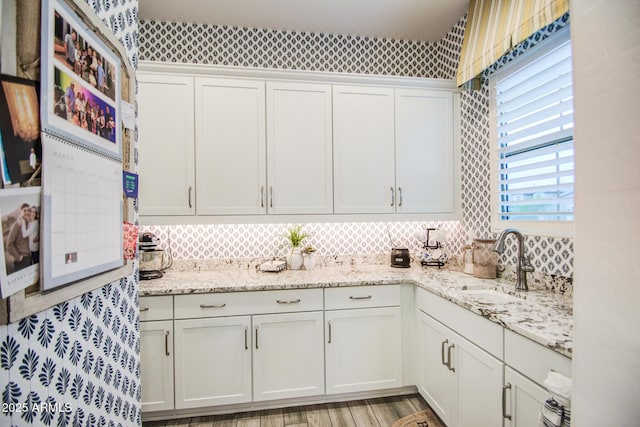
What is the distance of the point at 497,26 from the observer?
215cm

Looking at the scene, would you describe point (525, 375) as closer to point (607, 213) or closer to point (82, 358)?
point (607, 213)

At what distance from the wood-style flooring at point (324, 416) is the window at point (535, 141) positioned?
1552 mm

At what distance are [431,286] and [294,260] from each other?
44.9 inches

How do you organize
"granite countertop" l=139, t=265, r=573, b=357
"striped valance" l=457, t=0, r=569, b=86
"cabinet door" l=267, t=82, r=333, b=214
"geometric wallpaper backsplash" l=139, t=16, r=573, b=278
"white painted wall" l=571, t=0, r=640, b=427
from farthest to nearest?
"geometric wallpaper backsplash" l=139, t=16, r=573, b=278 → "cabinet door" l=267, t=82, r=333, b=214 → "striped valance" l=457, t=0, r=569, b=86 → "granite countertop" l=139, t=265, r=573, b=357 → "white painted wall" l=571, t=0, r=640, b=427

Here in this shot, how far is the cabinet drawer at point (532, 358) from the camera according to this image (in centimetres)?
116

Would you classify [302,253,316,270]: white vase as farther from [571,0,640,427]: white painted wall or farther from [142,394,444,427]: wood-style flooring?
[571,0,640,427]: white painted wall

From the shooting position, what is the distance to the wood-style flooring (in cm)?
208

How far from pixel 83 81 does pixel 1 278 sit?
0.54 m

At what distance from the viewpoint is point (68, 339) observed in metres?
0.79

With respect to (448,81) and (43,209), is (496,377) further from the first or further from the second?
(448,81)

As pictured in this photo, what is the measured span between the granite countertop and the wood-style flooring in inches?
35.1

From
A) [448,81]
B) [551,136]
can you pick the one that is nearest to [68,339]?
[551,136]

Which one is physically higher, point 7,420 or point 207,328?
point 7,420

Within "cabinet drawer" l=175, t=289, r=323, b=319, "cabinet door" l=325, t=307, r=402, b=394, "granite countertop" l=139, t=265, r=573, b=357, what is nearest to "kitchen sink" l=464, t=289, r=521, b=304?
"granite countertop" l=139, t=265, r=573, b=357
